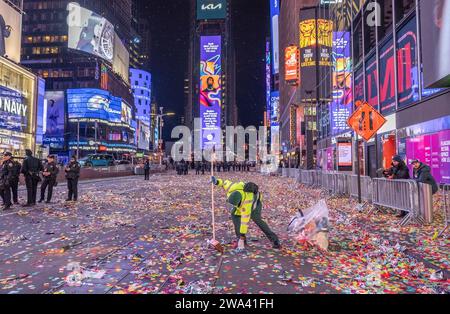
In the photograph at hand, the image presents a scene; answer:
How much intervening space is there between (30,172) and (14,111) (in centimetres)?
3800

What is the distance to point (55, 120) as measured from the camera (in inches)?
3403

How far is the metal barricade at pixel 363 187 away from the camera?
13438 millimetres

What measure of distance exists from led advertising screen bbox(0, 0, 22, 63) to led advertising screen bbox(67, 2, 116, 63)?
34443 millimetres

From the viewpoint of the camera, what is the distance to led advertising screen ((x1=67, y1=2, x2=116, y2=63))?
83.0 meters

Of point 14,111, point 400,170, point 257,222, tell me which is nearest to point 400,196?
point 400,170

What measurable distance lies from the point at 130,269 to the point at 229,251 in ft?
6.54

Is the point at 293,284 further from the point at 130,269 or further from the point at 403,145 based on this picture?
the point at 403,145

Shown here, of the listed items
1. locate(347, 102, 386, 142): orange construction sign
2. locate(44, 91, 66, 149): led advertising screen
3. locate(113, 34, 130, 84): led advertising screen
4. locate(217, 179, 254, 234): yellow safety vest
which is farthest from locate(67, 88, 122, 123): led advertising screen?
locate(217, 179, 254, 234): yellow safety vest

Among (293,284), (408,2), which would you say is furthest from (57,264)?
(408,2)

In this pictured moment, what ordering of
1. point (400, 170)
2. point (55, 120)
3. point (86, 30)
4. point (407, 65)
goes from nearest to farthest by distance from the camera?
point (400, 170), point (407, 65), point (86, 30), point (55, 120)

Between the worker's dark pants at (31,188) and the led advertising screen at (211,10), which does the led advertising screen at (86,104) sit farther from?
the worker's dark pants at (31,188)

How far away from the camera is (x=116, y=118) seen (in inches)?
4045

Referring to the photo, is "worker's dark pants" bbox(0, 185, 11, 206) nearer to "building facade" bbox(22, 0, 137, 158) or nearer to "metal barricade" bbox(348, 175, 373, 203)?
"metal barricade" bbox(348, 175, 373, 203)

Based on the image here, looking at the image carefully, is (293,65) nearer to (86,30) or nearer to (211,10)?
(86,30)
